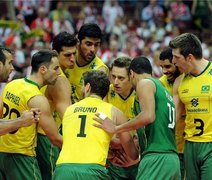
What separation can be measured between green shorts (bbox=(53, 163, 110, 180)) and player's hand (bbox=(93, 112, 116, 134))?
0.49 meters

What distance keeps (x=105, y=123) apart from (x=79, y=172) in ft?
2.34

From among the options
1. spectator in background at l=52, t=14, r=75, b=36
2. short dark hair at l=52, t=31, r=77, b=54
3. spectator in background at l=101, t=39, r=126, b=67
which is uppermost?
spectator in background at l=52, t=14, r=75, b=36

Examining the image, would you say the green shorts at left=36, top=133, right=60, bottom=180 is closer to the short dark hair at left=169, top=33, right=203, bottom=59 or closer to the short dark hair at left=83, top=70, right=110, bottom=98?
the short dark hair at left=83, top=70, right=110, bottom=98

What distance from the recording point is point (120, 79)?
33.6ft

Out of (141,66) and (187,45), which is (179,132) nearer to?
(187,45)

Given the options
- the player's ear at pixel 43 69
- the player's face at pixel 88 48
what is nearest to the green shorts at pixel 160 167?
the player's ear at pixel 43 69

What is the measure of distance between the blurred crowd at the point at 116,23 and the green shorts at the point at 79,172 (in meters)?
13.2

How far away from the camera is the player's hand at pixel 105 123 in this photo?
827cm

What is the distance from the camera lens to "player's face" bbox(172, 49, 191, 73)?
364 inches

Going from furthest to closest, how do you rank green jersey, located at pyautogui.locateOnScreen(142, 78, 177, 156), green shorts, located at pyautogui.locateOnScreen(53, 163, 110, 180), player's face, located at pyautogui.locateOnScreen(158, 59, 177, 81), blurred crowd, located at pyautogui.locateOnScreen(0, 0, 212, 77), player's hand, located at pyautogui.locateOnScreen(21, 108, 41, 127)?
blurred crowd, located at pyautogui.locateOnScreen(0, 0, 212, 77), player's face, located at pyautogui.locateOnScreen(158, 59, 177, 81), green jersey, located at pyautogui.locateOnScreen(142, 78, 177, 156), player's hand, located at pyautogui.locateOnScreen(21, 108, 41, 127), green shorts, located at pyautogui.locateOnScreen(53, 163, 110, 180)

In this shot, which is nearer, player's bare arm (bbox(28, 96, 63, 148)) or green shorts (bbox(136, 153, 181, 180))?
green shorts (bbox(136, 153, 181, 180))

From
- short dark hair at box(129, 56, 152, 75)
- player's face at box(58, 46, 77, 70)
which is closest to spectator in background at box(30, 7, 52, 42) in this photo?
player's face at box(58, 46, 77, 70)

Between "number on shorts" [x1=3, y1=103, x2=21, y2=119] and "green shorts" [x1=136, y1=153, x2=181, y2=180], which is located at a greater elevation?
"number on shorts" [x1=3, y1=103, x2=21, y2=119]

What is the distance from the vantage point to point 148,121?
8367 mm
